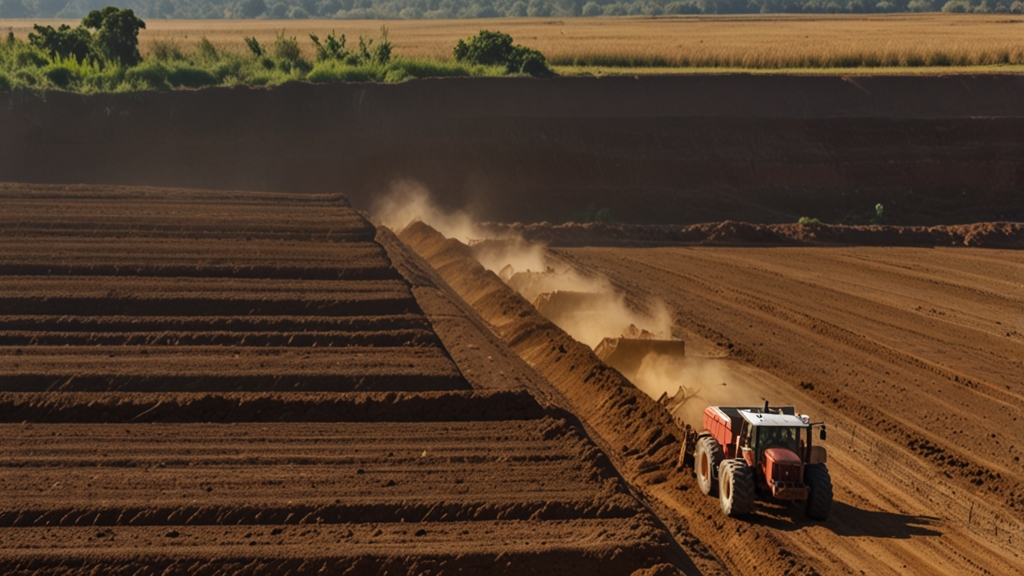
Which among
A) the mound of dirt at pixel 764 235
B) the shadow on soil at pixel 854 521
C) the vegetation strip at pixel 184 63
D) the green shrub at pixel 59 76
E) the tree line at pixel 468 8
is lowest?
the shadow on soil at pixel 854 521

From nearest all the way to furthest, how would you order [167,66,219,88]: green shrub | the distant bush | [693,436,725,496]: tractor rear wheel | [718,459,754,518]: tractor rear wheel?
[718,459,754,518]: tractor rear wheel, [693,436,725,496]: tractor rear wheel, [167,66,219,88]: green shrub, the distant bush

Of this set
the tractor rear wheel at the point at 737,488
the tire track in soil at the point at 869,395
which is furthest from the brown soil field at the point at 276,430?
the tire track in soil at the point at 869,395

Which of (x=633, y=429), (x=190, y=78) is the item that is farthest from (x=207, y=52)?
(x=633, y=429)

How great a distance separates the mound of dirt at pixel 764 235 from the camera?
107 ft

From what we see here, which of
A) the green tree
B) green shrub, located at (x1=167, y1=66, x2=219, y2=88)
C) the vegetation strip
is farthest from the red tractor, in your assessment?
the green tree

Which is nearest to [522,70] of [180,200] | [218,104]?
[218,104]

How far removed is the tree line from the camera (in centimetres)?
15050

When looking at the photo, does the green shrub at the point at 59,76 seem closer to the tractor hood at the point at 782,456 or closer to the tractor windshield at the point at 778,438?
the tractor windshield at the point at 778,438

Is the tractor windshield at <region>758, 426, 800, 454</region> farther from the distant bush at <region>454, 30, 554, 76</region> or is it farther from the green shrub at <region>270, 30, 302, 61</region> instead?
the green shrub at <region>270, 30, 302, 61</region>

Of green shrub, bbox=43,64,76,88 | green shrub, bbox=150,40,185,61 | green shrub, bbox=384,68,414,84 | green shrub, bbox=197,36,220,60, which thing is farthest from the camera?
green shrub, bbox=150,40,185,61

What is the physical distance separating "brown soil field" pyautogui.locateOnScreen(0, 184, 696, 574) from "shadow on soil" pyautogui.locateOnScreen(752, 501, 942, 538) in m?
1.83

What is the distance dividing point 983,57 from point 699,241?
93.5 feet

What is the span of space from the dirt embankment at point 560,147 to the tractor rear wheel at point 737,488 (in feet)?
83.3

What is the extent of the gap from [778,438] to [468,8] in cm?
16068
